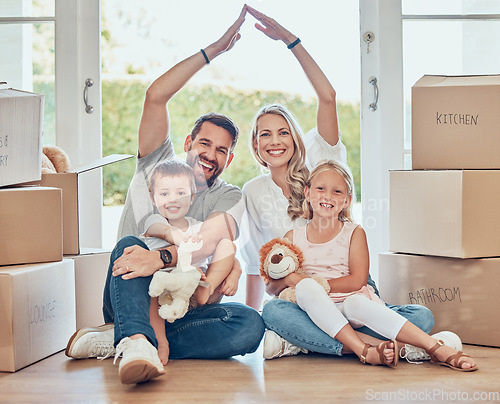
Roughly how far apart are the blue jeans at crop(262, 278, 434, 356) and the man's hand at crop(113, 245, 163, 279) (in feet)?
0.96

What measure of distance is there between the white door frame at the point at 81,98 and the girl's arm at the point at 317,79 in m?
0.57

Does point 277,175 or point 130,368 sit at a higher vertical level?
point 277,175

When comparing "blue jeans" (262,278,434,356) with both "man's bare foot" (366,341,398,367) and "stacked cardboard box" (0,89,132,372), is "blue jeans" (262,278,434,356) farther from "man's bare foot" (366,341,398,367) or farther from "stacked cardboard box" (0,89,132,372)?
"stacked cardboard box" (0,89,132,372)

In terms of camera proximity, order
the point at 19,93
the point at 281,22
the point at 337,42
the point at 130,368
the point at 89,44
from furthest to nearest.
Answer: the point at 89,44 < the point at 337,42 < the point at 281,22 < the point at 19,93 < the point at 130,368

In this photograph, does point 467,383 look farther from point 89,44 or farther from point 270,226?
point 89,44

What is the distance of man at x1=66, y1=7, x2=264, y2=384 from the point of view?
4.12ft

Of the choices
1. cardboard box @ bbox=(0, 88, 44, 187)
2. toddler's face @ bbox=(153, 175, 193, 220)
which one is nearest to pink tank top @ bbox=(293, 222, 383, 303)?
toddler's face @ bbox=(153, 175, 193, 220)

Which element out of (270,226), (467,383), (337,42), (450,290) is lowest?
(467,383)

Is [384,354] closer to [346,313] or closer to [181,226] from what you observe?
[346,313]

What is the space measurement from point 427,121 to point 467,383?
670 mm

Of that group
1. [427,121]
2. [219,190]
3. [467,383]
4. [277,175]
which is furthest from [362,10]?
[467,383]

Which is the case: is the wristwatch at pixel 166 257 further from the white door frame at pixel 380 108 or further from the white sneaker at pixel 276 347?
the white door frame at pixel 380 108

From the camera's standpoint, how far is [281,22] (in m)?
1.67

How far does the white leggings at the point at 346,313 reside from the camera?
132 centimetres
